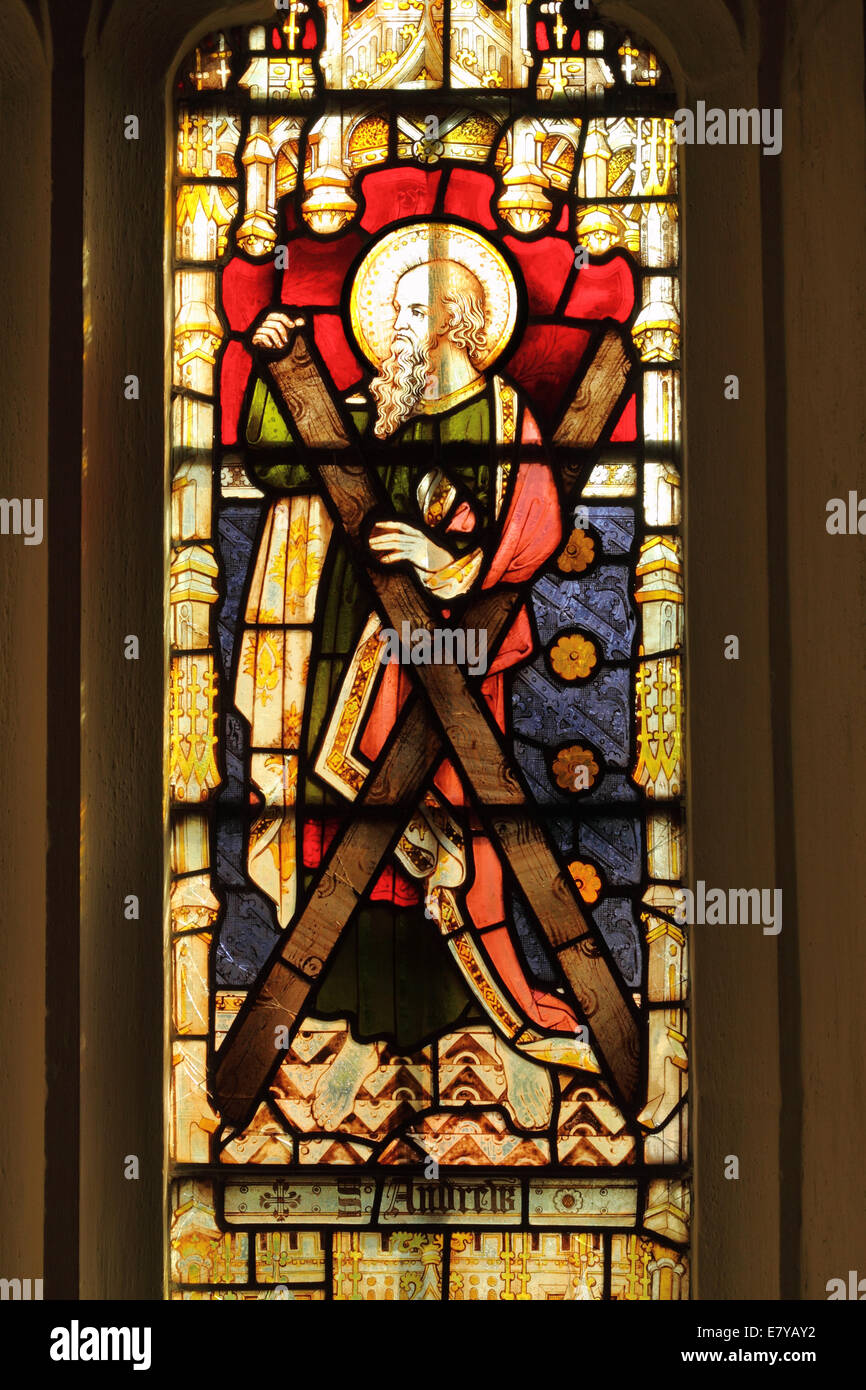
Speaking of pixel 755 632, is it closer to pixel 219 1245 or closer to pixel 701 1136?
pixel 701 1136

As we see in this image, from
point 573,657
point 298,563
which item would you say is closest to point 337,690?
point 298,563

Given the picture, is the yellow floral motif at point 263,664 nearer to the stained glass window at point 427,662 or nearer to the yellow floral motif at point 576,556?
the stained glass window at point 427,662

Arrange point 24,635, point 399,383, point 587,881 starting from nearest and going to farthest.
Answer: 1. point 24,635
2. point 587,881
3. point 399,383

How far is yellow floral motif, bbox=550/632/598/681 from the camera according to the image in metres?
3.11

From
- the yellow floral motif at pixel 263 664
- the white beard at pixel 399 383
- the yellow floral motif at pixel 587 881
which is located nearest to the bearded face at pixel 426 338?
the white beard at pixel 399 383

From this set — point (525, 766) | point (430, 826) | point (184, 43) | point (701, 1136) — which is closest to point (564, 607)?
point (525, 766)

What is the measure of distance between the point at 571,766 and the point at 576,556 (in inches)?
19.0

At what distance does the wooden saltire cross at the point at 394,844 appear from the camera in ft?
9.93

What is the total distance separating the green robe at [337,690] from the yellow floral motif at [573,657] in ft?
1.04

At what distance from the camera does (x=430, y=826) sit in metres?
3.08

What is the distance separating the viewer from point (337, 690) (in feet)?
10.2

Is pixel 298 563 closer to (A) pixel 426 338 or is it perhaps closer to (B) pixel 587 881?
(A) pixel 426 338

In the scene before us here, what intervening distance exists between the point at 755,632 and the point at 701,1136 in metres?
1.10

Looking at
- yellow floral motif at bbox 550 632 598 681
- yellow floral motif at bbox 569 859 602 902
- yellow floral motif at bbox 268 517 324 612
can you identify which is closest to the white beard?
yellow floral motif at bbox 268 517 324 612
